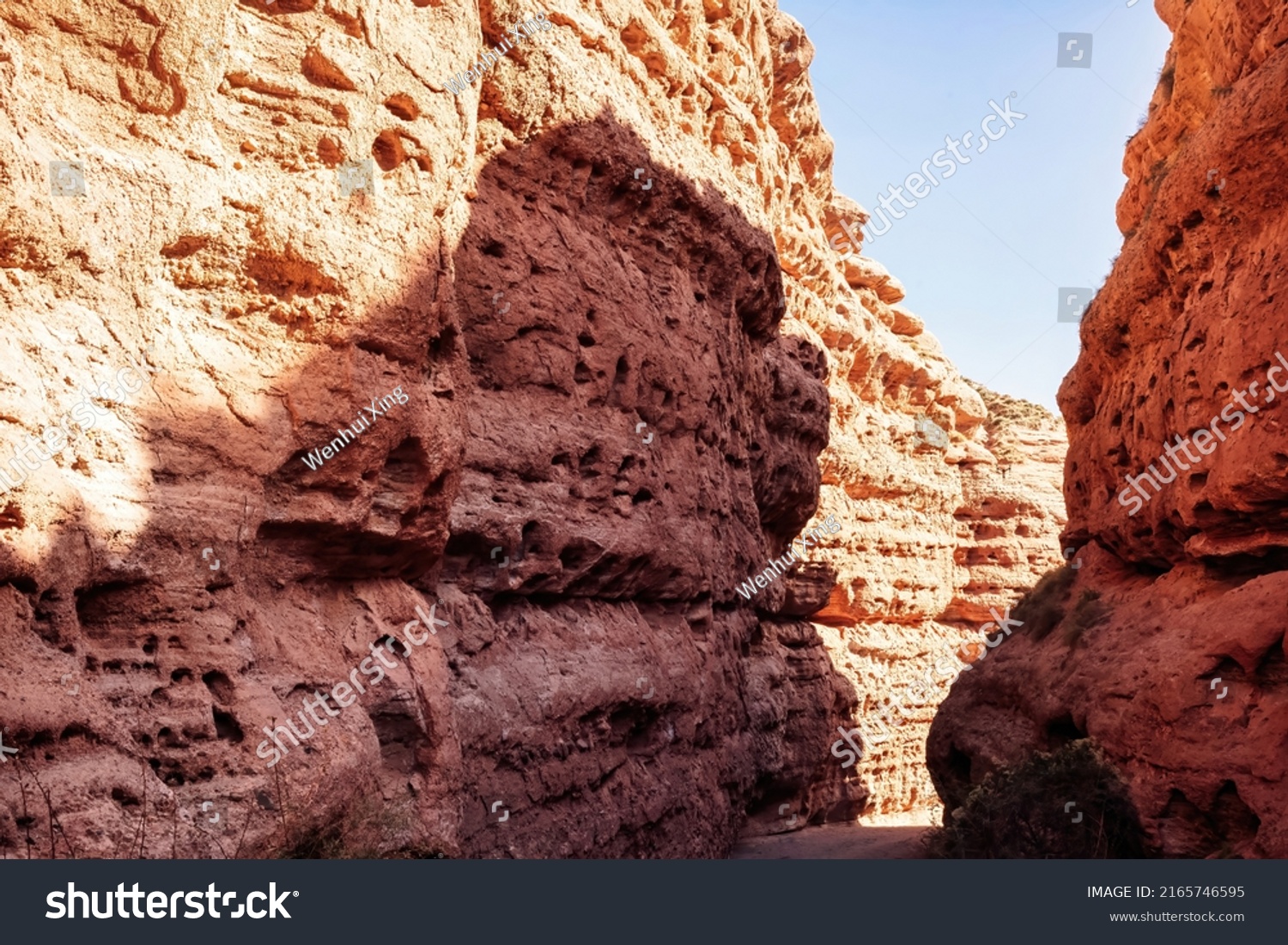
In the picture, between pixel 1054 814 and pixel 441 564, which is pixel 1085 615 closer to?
pixel 1054 814

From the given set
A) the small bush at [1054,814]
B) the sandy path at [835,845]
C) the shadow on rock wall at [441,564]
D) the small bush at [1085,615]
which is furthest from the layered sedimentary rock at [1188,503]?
the shadow on rock wall at [441,564]

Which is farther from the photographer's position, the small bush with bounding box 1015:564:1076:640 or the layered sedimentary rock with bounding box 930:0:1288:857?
the small bush with bounding box 1015:564:1076:640

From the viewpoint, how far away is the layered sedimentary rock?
1039 centimetres

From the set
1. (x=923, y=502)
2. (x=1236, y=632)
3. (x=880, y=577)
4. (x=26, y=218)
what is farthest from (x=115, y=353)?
(x=923, y=502)

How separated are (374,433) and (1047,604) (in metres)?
10.3

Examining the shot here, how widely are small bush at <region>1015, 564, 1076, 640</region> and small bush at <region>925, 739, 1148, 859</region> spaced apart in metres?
2.85

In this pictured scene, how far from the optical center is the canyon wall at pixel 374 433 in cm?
685

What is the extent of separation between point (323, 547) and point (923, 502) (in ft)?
76.2

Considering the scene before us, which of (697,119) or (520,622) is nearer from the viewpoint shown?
(520,622)

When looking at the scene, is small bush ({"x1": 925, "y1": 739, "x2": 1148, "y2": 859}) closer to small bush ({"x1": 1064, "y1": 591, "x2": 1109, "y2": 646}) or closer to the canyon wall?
small bush ({"x1": 1064, "y1": 591, "x2": 1109, "y2": 646})

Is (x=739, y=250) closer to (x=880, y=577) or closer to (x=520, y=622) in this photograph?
(x=520, y=622)

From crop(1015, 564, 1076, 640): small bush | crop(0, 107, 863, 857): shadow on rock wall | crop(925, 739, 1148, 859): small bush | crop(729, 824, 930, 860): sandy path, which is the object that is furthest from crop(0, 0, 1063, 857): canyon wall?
crop(1015, 564, 1076, 640): small bush

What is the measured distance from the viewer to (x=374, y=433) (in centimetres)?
891

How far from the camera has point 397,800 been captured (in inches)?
332
